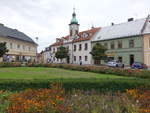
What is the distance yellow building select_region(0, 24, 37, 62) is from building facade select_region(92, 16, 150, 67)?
21.1 metres

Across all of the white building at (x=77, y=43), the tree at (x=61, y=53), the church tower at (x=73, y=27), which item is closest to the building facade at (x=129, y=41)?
the white building at (x=77, y=43)

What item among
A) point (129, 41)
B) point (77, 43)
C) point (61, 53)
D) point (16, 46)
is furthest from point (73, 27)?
point (129, 41)

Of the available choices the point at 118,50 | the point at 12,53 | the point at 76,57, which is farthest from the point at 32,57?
the point at 118,50

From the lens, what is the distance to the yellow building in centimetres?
4654

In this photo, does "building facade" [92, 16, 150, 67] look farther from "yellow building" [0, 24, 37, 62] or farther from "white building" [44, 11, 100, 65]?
"yellow building" [0, 24, 37, 62]

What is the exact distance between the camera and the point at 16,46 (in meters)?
50.4

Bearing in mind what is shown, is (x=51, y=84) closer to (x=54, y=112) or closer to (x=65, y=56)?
(x=54, y=112)

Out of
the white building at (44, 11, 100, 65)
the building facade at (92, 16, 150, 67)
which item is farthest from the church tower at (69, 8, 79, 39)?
the building facade at (92, 16, 150, 67)

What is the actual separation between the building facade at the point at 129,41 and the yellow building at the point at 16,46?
2106 centimetres

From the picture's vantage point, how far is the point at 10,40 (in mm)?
47969

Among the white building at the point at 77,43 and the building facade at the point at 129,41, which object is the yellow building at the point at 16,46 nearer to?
the white building at the point at 77,43

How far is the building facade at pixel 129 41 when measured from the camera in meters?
38.1

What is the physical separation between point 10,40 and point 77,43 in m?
19.1

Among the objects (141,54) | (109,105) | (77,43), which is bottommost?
(109,105)
